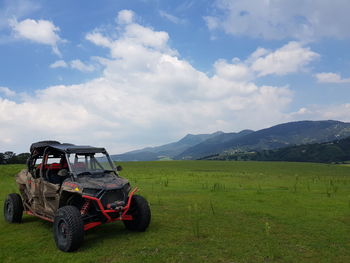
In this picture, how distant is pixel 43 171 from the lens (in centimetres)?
1013

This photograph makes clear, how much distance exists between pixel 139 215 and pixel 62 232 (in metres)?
2.29

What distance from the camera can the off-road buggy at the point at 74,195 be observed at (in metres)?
7.85

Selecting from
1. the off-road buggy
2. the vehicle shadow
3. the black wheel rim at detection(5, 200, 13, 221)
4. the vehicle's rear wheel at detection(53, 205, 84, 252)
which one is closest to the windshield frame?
the off-road buggy

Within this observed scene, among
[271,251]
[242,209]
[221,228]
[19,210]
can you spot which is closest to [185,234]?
[221,228]

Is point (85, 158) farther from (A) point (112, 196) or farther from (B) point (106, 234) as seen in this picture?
(B) point (106, 234)

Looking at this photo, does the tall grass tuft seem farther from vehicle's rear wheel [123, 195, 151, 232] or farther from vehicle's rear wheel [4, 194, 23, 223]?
vehicle's rear wheel [4, 194, 23, 223]

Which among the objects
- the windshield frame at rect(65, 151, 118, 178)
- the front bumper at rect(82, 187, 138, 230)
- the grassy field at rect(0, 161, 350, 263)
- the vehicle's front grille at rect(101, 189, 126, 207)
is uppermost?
the windshield frame at rect(65, 151, 118, 178)

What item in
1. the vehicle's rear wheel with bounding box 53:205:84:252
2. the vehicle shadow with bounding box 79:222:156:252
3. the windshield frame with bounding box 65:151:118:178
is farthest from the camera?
the windshield frame with bounding box 65:151:118:178

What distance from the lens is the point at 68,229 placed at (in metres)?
7.46

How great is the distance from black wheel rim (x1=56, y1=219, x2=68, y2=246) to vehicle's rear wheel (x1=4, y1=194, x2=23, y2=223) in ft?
12.3

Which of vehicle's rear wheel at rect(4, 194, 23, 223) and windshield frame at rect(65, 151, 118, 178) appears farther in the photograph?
vehicle's rear wheel at rect(4, 194, 23, 223)

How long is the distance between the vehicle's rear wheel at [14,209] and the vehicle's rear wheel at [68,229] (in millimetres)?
3691

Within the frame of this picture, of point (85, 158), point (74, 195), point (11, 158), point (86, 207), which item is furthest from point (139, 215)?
point (11, 158)

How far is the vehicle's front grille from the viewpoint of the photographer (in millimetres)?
8219
